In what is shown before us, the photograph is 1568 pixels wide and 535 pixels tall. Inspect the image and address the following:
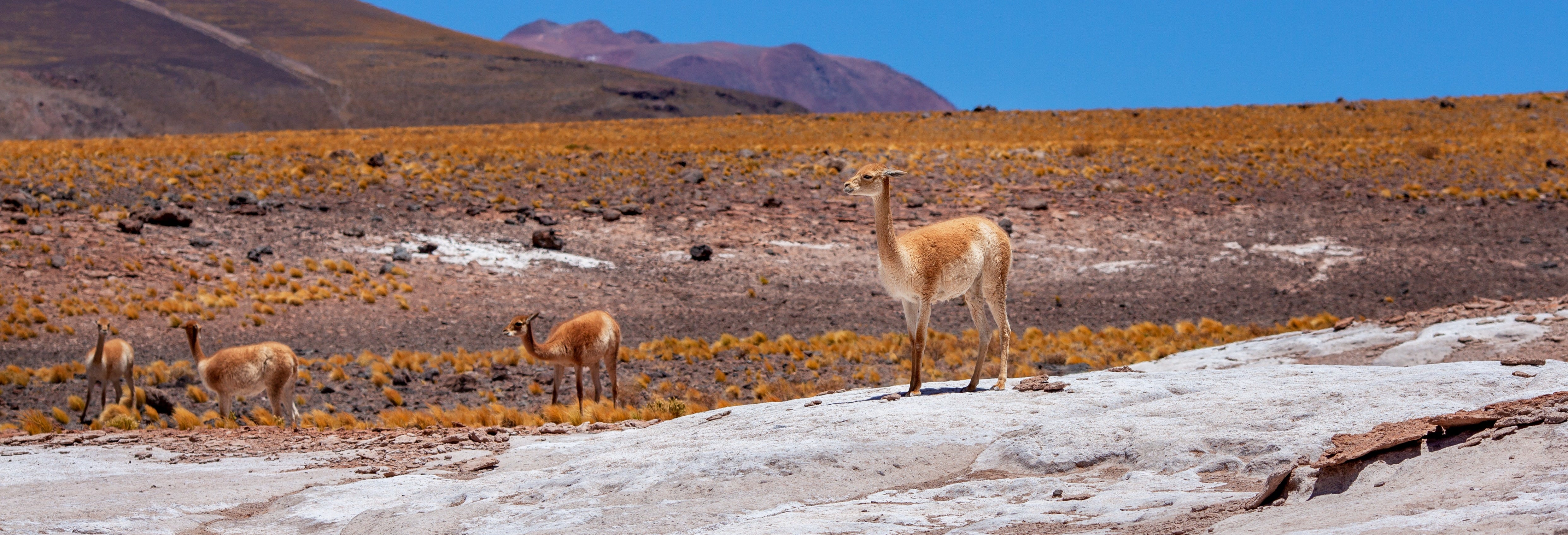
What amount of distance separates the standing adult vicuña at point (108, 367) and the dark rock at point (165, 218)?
12.7 meters

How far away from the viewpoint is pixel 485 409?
12258mm

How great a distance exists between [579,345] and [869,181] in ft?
17.4

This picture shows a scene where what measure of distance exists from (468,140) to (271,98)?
96458 millimetres

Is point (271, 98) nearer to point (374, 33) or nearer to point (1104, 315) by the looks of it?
point (374, 33)

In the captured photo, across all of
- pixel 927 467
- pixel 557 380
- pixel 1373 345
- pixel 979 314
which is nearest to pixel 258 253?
pixel 557 380

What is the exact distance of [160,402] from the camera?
14250mm

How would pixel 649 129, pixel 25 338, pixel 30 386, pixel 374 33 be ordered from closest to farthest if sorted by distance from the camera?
pixel 30 386 < pixel 25 338 < pixel 649 129 < pixel 374 33

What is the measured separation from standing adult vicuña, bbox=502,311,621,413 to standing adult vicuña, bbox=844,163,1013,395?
→ 4619 mm

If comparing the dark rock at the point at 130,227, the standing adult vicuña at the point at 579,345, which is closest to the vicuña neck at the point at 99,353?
the standing adult vicuña at the point at 579,345

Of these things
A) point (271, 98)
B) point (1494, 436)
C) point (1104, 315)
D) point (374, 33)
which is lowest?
point (1104, 315)

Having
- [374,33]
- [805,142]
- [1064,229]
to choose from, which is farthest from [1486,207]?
[374,33]

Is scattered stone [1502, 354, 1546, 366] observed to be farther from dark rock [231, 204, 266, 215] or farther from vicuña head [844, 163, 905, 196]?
dark rock [231, 204, 266, 215]

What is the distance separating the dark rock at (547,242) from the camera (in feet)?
88.5

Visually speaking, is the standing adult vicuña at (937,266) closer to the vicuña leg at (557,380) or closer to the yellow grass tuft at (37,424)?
the vicuña leg at (557,380)
